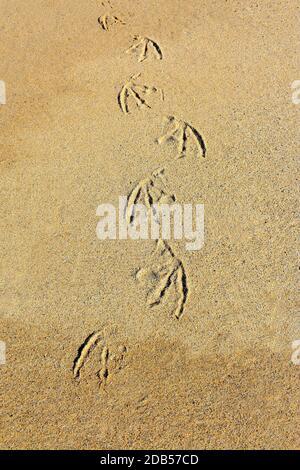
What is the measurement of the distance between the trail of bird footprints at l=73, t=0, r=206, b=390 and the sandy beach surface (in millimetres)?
16

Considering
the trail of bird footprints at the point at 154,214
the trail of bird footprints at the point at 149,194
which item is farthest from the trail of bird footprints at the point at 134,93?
the trail of bird footprints at the point at 149,194

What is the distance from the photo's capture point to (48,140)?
4797 mm

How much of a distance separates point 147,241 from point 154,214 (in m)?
0.29

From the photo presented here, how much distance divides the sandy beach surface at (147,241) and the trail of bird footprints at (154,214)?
0.02 meters

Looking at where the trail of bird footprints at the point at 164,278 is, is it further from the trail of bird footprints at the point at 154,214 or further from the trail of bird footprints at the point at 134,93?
the trail of bird footprints at the point at 134,93

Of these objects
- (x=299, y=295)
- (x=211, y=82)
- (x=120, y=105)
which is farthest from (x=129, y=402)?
(x=211, y=82)

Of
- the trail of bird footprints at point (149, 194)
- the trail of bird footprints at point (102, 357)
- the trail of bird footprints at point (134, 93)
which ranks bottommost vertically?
the trail of bird footprints at point (102, 357)

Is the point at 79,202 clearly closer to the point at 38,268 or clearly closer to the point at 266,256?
the point at 38,268

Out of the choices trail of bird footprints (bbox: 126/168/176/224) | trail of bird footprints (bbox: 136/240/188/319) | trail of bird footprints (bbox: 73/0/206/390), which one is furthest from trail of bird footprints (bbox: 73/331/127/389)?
trail of bird footprints (bbox: 126/168/176/224)

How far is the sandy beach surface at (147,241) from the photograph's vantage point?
10.9ft

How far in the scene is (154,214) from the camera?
4273mm

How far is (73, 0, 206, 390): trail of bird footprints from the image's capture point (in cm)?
352

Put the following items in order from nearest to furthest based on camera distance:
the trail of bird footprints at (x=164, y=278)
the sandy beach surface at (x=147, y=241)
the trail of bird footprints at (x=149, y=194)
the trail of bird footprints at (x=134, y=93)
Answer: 1. the sandy beach surface at (x=147, y=241)
2. the trail of bird footprints at (x=164, y=278)
3. the trail of bird footprints at (x=149, y=194)
4. the trail of bird footprints at (x=134, y=93)

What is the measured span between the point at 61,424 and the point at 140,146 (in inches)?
104
